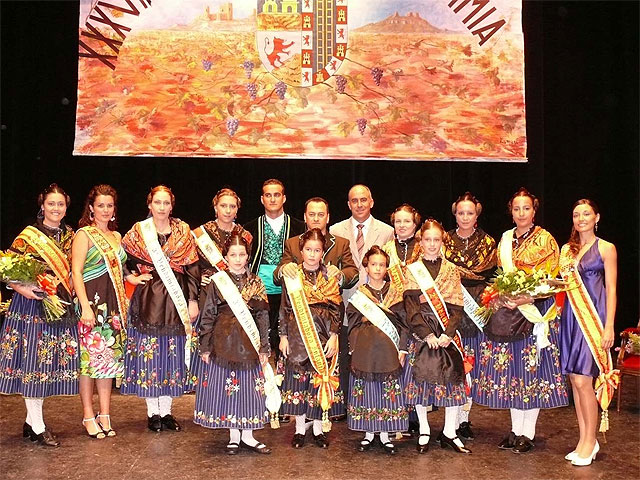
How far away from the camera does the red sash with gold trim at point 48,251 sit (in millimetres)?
3838

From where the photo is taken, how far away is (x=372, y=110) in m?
5.47

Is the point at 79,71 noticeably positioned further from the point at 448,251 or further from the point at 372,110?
the point at 448,251

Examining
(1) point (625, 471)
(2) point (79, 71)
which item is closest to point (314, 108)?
(2) point (79, 71)

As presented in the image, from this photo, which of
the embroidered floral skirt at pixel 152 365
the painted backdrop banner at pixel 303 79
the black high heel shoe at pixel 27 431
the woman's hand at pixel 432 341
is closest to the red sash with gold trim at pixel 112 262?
the embroidered floral skirt at pixel 152 365

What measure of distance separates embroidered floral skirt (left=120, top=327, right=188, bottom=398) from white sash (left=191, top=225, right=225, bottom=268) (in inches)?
16.9

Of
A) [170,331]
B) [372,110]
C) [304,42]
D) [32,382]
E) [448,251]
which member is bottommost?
[32,382]

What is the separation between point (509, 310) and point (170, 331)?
1.71m

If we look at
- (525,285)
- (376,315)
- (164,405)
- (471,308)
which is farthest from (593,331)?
(164,405)

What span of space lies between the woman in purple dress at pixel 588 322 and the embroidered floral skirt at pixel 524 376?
120mm

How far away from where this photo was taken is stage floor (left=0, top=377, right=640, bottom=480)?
338cm

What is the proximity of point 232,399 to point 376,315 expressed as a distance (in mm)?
792

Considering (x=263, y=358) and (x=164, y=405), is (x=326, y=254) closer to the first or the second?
(x=263, y=358)

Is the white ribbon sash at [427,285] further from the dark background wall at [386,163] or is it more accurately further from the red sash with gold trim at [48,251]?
the dark background wall at [386,163]

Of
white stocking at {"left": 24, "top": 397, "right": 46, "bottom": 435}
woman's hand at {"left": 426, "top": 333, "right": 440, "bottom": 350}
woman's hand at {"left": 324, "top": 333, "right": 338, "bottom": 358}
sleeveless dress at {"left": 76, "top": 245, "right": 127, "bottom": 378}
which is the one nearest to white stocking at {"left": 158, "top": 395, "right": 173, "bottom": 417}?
sleeveless dress at {"left": 76, "top": 245, "right": 127, "bottom": 378}
